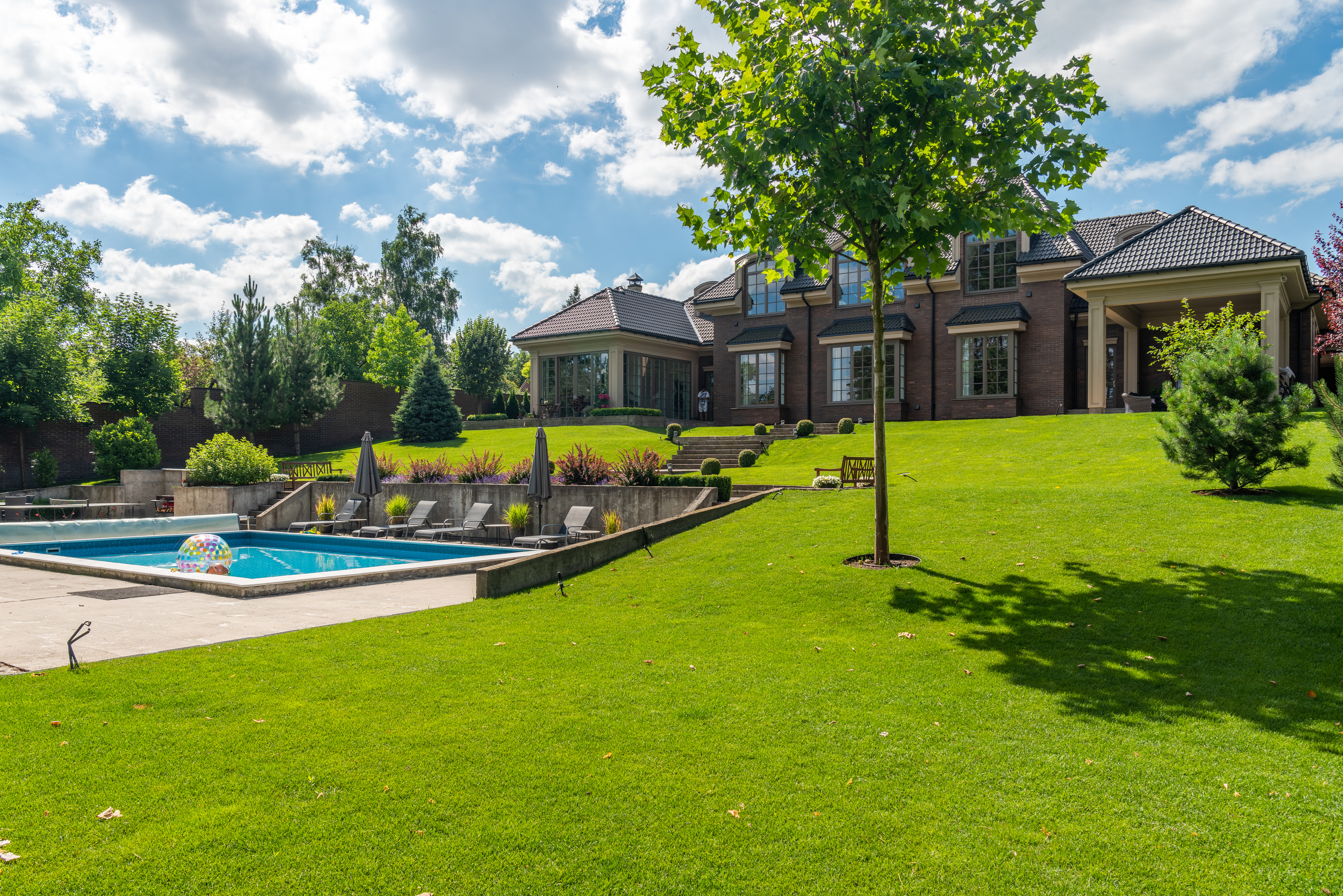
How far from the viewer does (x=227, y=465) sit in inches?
878

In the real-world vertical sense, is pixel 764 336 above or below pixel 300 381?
above

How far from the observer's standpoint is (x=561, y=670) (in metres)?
6.30

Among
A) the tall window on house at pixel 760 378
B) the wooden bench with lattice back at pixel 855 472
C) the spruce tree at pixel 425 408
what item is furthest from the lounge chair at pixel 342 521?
the tall window on house at pixel 760 378

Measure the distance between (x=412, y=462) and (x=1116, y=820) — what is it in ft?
64.8

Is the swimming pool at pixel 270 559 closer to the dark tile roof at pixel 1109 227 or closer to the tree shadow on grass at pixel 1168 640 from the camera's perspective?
the tree shadow on grass at pixel 1168 640

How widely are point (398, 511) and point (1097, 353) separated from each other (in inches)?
810

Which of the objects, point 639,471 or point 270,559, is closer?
point 639,471

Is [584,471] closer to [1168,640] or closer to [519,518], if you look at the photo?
[519,518]

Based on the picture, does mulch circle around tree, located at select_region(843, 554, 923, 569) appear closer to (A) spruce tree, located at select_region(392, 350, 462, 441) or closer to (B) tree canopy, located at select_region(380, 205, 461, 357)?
(A) spruce tree, located at select_region(392, 350, 462, 441)

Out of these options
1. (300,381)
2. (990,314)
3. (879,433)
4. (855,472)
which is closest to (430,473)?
(855,472)

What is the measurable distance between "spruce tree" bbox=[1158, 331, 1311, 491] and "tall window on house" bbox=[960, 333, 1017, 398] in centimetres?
1512

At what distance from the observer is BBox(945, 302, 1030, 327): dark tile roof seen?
2619 cm

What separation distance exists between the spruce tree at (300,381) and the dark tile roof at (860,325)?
844 inches

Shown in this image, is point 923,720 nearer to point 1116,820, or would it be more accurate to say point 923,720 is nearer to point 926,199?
point 1116,820
